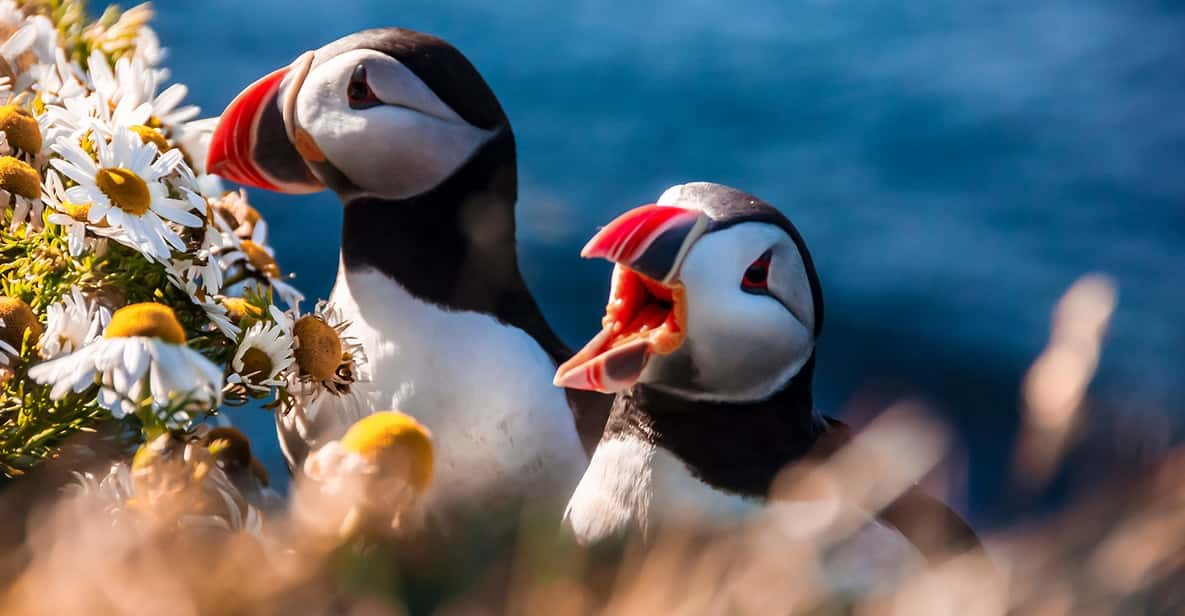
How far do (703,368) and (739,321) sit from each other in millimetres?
58

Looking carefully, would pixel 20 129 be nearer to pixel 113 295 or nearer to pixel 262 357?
pixel 113 295

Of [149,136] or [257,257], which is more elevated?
[149,136]

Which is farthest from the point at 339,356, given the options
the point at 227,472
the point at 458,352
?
the point at 458,352

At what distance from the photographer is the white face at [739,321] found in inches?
46.5

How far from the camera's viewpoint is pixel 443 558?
0.69m

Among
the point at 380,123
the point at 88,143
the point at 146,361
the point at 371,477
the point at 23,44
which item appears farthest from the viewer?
the point at 380,123

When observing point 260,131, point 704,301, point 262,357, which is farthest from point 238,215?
point 704,301

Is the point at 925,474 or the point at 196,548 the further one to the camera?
the point at 196,548

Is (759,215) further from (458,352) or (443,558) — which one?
(443,558)

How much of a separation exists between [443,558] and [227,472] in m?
0.42

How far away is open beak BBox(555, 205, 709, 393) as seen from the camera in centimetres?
114

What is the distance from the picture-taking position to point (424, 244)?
1507mm

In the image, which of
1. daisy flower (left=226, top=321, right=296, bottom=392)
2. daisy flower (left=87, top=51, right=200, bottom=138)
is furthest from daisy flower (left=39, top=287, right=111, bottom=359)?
daisy flower (left=87, top=51, right=200, bottom=138)

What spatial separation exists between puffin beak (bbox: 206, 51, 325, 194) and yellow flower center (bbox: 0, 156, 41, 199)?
14.6 inches
